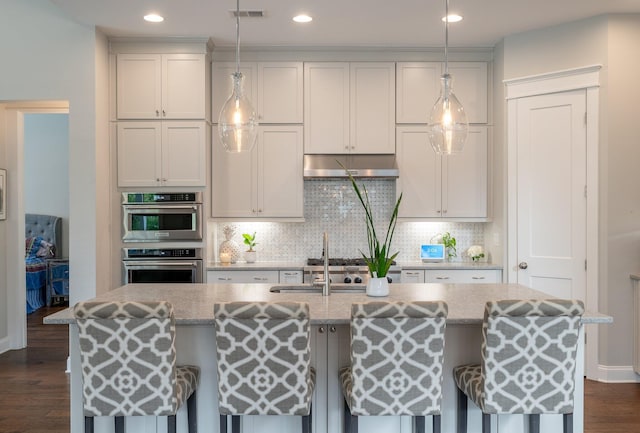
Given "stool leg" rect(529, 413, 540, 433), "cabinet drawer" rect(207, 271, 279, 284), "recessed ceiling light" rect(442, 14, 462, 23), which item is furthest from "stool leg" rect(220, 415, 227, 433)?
"recessed ceiling light" rect(442, 14, 462, 23)

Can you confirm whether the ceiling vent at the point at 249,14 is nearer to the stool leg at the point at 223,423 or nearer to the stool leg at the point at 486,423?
the stool leg at the point at 223,423

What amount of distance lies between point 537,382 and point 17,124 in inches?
204

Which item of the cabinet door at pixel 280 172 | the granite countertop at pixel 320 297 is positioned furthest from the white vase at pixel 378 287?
the cabinet door at pixel 280 172

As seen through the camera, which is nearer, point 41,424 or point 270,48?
point 41,424

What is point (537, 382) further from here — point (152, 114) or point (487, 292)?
point (152, 114)

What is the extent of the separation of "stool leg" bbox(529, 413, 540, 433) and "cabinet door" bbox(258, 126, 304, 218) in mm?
3078

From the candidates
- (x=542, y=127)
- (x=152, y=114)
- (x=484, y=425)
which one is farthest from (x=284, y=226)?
(x=484, y=425)

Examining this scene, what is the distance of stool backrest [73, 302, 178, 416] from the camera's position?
234 cm

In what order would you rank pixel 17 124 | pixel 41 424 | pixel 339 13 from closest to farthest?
pixel 41 424, pixel 339 13, pixel 17 124

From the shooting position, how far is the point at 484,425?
2.57 meters

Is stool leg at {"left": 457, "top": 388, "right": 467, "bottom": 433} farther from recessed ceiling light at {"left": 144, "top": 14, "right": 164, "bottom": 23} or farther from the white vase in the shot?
recessed ceiling light at {"left": 144, "top": 14, "right": 164, "bottom": 23}

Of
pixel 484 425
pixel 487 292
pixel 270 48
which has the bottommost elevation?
pixel 484 425

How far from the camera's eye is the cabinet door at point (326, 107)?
529 centimetres

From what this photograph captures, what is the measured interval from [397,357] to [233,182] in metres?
3.29
